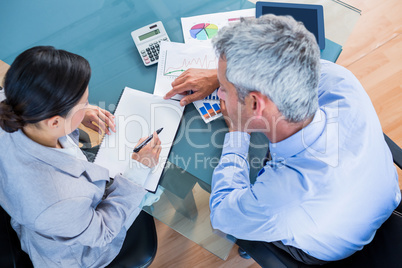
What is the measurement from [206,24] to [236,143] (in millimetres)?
493

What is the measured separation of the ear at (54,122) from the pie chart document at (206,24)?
0.55 metres

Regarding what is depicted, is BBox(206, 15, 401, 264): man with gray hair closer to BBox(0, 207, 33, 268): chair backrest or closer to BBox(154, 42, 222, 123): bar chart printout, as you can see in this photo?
BBox(154, 42, 222, 123): bar chart printout

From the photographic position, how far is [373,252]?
0.87 meters

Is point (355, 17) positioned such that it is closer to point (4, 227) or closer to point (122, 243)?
point (122, 243)

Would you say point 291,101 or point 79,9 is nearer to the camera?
point 291,101

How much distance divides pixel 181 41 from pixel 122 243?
758 millimetres

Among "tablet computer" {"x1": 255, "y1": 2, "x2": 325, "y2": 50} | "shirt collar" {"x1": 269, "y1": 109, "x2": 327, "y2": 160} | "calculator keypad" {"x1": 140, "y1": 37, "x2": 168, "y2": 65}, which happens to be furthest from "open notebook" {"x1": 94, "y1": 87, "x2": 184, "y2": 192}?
"tablet computer" {"x1": 255, "y1": 2, "x2": 325, "y2": 50}

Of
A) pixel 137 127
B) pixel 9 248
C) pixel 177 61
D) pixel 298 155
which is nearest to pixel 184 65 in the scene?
pixel 177 61

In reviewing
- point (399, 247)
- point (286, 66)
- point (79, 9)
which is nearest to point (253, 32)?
point (286, 66)

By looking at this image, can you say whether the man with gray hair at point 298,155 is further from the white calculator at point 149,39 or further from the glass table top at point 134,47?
the white calculator at point 149,39

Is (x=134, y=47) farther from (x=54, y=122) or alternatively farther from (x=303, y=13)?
(x=303, y=13)

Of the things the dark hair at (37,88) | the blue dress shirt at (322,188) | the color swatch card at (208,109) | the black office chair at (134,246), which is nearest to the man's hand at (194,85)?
the color swatch card at (208,109)

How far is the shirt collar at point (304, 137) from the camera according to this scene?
844 mm

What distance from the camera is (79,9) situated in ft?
3.95
